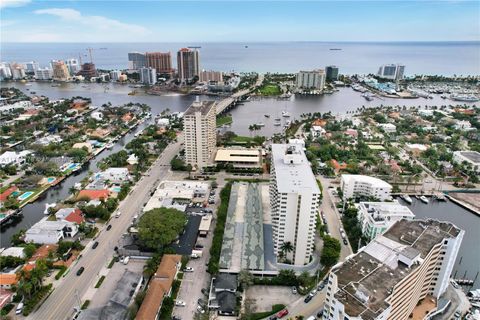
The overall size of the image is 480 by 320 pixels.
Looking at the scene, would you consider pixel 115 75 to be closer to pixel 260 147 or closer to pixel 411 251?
pixel 260 147

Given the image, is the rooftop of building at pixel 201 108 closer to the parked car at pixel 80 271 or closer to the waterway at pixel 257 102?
the waterway at pixel 257 102

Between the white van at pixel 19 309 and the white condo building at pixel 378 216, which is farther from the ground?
the white condo building at pixel 378 216

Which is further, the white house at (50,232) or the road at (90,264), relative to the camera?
the white house at (50,232)

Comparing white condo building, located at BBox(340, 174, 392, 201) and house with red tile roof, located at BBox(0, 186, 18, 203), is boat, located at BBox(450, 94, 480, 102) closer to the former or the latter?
white condo building, located at BBox(340, 174, 392, 201)

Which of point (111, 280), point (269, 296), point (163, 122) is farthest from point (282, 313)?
point (163, 122)

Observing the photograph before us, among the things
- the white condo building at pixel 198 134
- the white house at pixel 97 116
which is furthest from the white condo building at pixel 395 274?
the white house at pixel 97 116
